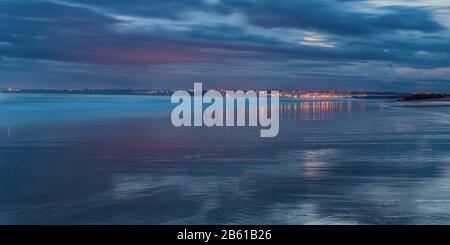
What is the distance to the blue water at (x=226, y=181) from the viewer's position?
9.05 metres

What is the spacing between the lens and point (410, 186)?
447 inches

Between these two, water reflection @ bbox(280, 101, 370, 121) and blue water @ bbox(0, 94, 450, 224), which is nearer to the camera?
blue water @ bbox(0, 94, 450, 224)

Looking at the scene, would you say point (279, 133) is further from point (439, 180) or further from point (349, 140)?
point (439, 180)

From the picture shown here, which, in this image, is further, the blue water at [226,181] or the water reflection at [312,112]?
the water reflection at [312,112]

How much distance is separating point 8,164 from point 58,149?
325 cm

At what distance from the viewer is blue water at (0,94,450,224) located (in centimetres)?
→ 905

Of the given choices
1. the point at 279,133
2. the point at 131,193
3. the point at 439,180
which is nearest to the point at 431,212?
the point at 439,180

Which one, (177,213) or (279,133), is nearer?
(177,213)
